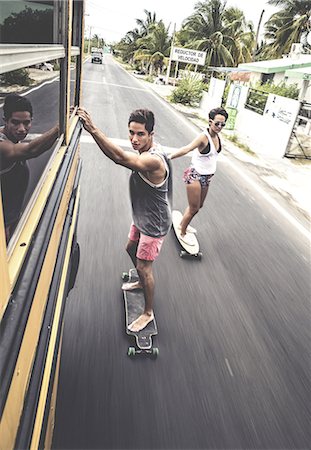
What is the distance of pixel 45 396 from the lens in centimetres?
124

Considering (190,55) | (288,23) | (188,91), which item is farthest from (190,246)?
(288,23)

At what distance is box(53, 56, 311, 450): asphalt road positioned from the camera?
6.75ft

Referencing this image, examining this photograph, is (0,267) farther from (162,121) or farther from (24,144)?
(162,121)

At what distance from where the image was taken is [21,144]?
116 centimetres

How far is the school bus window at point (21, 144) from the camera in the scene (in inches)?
39.3

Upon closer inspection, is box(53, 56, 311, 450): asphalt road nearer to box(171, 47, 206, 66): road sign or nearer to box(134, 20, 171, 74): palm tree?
box(171, 47, 206, 66): road sign

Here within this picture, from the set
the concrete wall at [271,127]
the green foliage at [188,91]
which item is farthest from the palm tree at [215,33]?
the concrete wall at [271,127]

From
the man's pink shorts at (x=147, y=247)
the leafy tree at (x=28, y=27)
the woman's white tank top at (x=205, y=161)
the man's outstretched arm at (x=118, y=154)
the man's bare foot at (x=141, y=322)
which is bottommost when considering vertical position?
the man's bare foot at (x=141, y=322)

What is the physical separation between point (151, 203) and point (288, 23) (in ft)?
102

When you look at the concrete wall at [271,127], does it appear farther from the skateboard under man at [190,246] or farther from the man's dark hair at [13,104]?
the man's dark hair at [13,104]

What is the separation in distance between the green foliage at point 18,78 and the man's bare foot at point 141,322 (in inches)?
78.2

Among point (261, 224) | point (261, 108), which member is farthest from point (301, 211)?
point (261, 108)

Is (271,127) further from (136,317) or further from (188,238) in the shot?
(136,317)

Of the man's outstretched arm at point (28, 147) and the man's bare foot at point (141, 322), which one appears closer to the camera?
the man's outstretched arm at point (28, 147)
